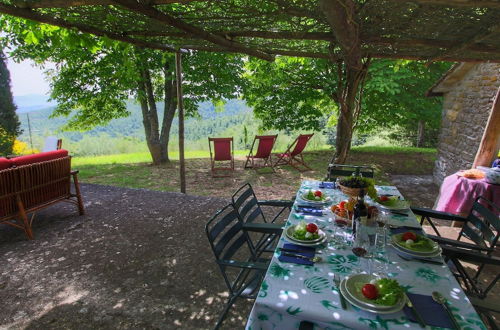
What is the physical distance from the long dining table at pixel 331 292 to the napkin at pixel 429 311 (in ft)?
0.11

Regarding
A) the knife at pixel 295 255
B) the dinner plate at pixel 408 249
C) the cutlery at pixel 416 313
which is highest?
the dinner plate at pixel 408 249

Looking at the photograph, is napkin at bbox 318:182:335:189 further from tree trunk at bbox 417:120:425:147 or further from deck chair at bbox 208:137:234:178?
tree trunk at bbox 417:120:425:147

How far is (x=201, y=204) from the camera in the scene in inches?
173

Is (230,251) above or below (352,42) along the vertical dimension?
below

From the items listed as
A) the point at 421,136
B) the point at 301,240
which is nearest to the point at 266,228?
the point at 301,240

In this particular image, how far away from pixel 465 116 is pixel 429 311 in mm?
5904

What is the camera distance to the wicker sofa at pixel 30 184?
3076 mm

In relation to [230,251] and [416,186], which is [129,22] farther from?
[416,186]

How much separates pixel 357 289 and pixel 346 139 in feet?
10.2

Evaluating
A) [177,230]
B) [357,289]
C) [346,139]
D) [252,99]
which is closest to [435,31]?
[346,139]

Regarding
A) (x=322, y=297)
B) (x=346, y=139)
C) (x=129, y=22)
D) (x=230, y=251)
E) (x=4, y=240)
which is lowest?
(x=4, y=240)

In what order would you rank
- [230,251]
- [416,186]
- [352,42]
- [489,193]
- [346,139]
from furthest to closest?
[416,186]
[346,139]
[489,193]
[352,42]
[230,251]

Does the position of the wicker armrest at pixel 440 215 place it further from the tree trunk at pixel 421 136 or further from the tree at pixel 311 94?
the tree trunk at pixel 421 136

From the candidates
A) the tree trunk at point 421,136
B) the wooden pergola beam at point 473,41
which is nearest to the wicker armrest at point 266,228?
the wooden pergola beam at point 473,41
